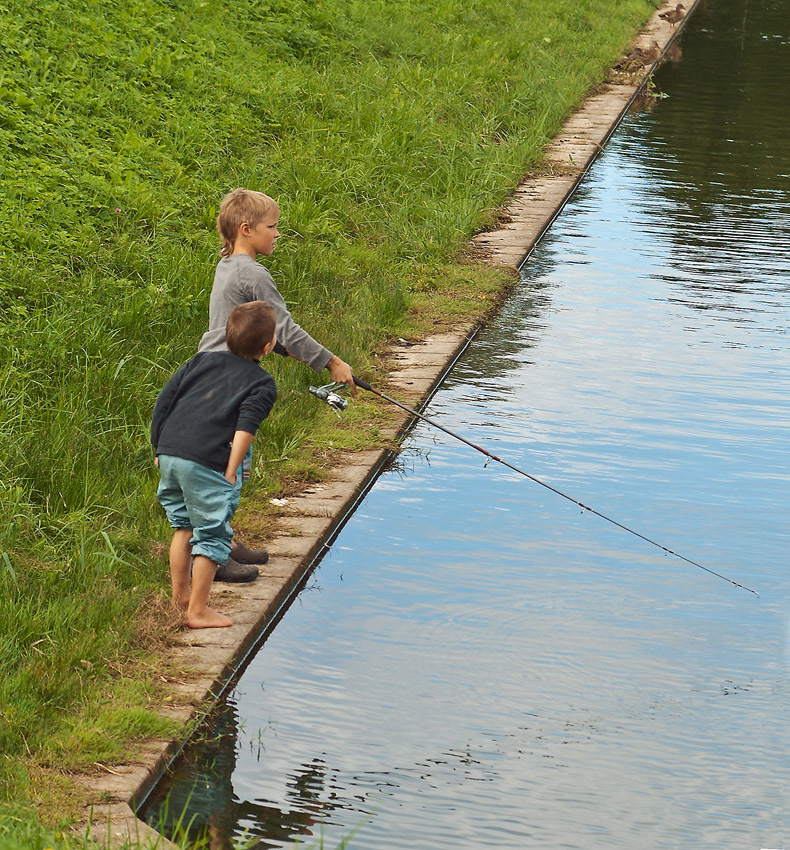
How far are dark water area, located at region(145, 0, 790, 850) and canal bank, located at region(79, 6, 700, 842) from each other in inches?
3.3

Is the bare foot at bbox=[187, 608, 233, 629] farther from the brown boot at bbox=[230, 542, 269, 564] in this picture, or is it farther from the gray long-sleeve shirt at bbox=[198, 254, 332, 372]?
the gray long-sleeve shirt at bbox=[198, 254, 332, 372]

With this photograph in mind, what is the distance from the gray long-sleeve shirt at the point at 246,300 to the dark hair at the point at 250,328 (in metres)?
0.40

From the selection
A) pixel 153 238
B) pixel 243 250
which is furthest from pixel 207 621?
pixel 153 238

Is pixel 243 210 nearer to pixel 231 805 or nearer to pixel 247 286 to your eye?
pixel 247 286

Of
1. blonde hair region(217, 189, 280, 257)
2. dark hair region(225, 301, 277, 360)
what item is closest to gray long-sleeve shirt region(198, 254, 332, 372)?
blonde hair region(217, 189, 280, 257)

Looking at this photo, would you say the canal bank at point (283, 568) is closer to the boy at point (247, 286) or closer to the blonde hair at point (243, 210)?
the boy at point (247, 286)

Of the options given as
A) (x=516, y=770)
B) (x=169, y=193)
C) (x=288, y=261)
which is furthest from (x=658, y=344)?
(x=516, y=770)

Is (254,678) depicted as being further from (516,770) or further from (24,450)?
(24,450)

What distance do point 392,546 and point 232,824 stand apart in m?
1.98

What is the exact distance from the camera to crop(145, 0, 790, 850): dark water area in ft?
12.8

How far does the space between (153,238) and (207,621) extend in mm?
3814

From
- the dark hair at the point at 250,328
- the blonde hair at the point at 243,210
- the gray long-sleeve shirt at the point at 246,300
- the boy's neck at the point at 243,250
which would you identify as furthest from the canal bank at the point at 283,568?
the blonde hair at the point at 243,210

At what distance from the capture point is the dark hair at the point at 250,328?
462 cm

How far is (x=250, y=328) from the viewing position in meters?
4.62
